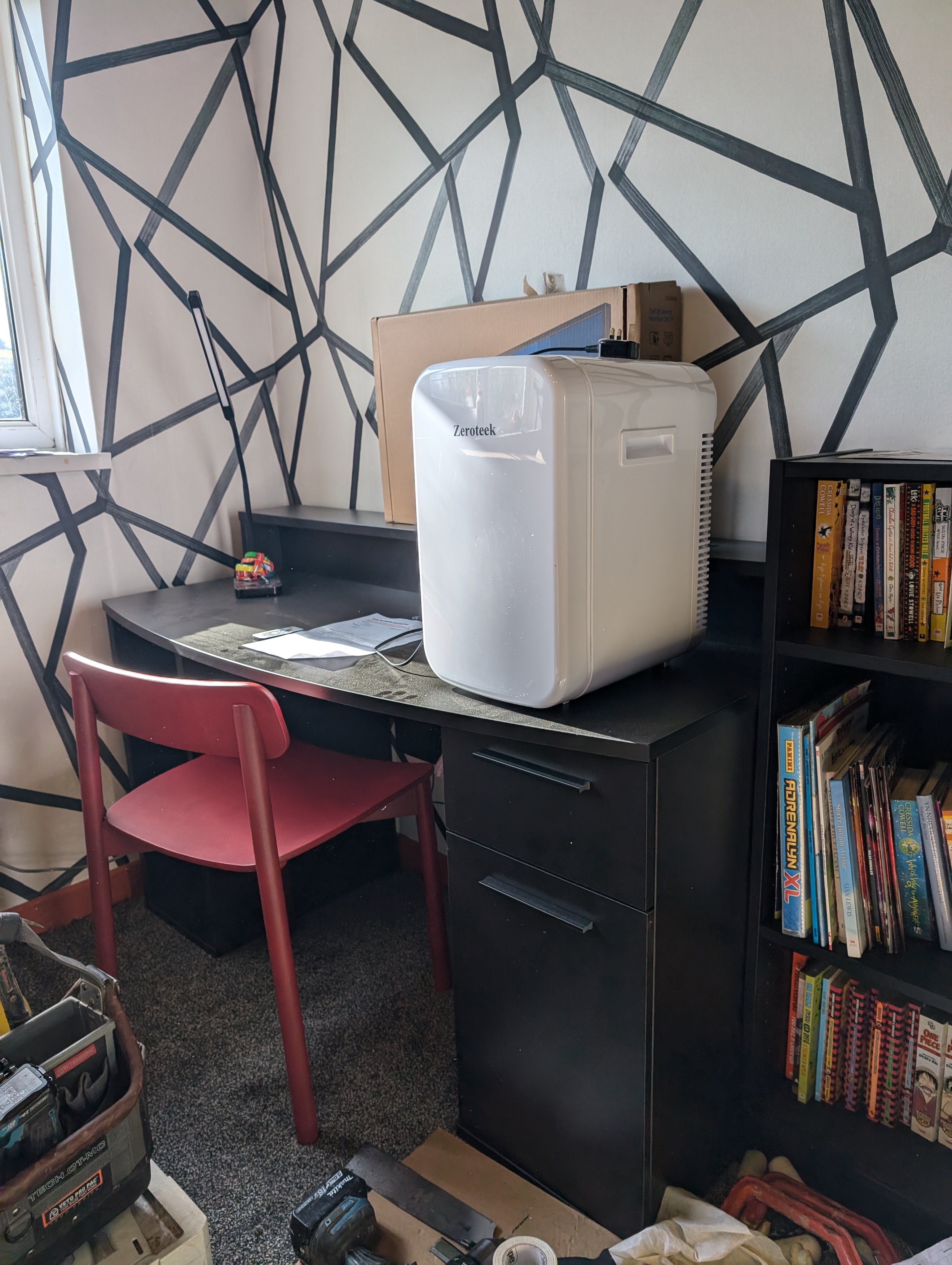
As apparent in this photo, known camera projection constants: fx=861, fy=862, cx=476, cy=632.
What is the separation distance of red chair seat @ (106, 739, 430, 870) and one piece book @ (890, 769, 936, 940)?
31.3 inches

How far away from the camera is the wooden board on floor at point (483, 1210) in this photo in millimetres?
1158

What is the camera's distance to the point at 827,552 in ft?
3.78

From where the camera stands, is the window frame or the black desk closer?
the black desk

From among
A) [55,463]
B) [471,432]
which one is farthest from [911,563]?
[55,463]

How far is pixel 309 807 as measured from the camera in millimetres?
1480

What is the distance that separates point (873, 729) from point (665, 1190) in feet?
2.29

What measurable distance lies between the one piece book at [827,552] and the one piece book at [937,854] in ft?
0.82

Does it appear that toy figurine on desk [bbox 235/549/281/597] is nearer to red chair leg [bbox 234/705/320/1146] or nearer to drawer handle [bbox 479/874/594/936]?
red chair leg [bbox 234/705/320/1146]

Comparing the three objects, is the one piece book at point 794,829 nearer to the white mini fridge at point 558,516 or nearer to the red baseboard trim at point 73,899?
the white mini fridge at point 558,516

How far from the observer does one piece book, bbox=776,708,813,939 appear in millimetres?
1136

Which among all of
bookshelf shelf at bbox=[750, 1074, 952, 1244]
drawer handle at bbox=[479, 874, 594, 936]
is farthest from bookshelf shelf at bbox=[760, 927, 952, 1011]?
drawer handle at bbox=[479, 874, 594, 936]

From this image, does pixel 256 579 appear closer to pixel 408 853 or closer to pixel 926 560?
pixel 408 853

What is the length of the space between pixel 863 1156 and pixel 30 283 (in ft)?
7.55

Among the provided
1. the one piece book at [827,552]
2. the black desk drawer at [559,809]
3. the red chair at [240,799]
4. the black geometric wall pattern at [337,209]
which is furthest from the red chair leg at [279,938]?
the black geometric wall pattern at [337,209]
